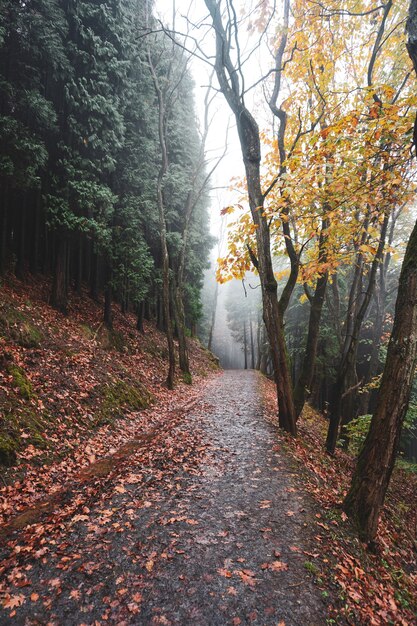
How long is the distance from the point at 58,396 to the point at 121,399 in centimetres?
213

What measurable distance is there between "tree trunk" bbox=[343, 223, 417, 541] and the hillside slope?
13.6 ft

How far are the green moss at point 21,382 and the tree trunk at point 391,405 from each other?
5.69 m

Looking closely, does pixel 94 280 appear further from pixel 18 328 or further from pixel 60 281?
pixel 18 328

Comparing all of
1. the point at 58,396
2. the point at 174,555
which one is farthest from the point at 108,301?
the point at 174,555

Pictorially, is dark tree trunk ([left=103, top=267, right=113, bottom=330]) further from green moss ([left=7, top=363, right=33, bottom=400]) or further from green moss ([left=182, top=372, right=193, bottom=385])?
green moss ([left=7, top=363, right=33, bottom=400])

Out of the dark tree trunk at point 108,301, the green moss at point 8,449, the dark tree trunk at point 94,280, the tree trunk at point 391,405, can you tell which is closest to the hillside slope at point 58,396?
the green moss at point 8,449

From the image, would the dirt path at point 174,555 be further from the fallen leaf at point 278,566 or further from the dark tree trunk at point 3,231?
the dark tree trunk at point 3,231

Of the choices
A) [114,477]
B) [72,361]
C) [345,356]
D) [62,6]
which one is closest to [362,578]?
[114,477]

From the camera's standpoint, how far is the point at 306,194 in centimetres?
605

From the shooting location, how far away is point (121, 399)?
848 cm

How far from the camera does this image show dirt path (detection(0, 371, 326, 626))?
2.63 meters

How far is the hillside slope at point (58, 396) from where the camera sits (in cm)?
483

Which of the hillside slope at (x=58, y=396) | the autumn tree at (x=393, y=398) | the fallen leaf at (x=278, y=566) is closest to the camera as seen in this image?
the fallen leaf at (x=278, y=566)

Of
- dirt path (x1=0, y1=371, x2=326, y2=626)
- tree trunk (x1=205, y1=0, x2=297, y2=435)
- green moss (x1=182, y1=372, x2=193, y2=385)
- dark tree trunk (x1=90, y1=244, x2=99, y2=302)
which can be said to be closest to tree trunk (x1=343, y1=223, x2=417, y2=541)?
dirt path (x1=0, y1=371, x2=326, y2=626)
